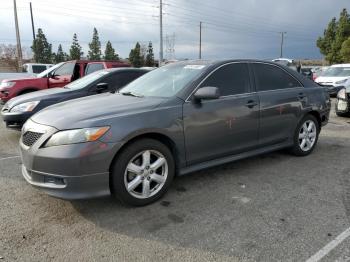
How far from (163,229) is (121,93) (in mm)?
2083

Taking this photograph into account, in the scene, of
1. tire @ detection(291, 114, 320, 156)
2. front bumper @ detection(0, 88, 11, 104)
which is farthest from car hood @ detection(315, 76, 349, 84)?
front bumper @ detection(0, 88, 11, 104)

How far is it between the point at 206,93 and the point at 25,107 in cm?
393

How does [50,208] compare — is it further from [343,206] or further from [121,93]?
[343,206]

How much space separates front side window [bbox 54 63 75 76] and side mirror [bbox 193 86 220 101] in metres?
6.89

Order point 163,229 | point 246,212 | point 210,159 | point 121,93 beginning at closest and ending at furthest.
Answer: point 163,229
point 246,212
point 210,159
point 121,93

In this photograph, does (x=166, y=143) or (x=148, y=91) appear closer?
(x=166, y=143)

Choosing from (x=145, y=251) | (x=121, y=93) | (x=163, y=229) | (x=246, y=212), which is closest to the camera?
(x=145, y=251)

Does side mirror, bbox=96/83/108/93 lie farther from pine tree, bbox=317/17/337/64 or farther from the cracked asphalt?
pine tree, bbox=317/17/337/64

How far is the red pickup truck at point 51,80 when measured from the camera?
29.0 feet

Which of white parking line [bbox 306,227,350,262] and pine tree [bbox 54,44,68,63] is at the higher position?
pine tree [bbox 54,44,68,63]

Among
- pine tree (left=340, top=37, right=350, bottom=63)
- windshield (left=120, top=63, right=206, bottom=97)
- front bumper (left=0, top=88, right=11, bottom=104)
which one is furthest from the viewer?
pine tree (left=340, top=37, right=350, bottom=63)

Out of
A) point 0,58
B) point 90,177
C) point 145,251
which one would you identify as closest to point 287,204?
point 145,251

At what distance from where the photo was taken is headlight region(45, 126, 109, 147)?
2980 millimetres

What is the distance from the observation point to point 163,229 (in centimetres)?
296
